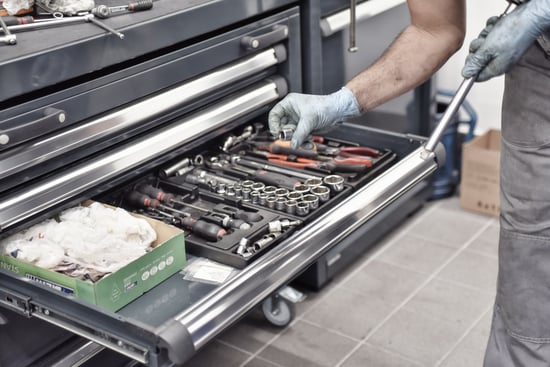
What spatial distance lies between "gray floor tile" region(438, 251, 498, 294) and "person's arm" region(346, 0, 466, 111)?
3.25 ft

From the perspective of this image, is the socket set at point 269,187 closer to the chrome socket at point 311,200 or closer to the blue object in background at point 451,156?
the chrome socket at point 311,200

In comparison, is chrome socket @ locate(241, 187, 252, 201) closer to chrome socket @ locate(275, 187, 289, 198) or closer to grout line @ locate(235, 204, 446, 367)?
chrome socket @ locate(275, 187, 289, 198)

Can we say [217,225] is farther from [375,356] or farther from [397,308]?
[397,308]

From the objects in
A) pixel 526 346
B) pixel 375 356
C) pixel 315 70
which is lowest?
pixel 375 356

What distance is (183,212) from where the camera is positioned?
5.01 ft

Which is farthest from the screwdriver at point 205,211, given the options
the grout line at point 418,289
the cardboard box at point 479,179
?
the cardboard box at point 479,179

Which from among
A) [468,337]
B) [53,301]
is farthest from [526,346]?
[53,301]

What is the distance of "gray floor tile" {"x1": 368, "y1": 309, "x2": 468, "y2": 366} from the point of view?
209 cm

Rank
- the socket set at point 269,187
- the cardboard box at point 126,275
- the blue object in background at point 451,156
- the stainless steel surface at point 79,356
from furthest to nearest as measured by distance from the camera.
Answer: the blue object in background at point 451,156
the stainless steel surface at point 79,356
the socket set at point 269,187
the cardboard box at point 126,275

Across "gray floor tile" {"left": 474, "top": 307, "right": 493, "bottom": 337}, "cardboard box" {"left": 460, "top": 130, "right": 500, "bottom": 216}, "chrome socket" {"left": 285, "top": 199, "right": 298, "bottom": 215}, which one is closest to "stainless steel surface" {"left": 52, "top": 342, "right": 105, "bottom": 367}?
"chrome socket" {"left": 285, "top": 199, "right": 298, "bottom": 215}

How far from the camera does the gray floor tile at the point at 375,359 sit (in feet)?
6.74

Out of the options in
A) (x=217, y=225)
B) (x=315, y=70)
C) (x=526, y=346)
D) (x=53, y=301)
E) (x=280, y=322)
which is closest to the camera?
(x=53, y=301)

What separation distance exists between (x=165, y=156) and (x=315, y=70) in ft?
1.93

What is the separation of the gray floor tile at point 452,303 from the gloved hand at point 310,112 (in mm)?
921
